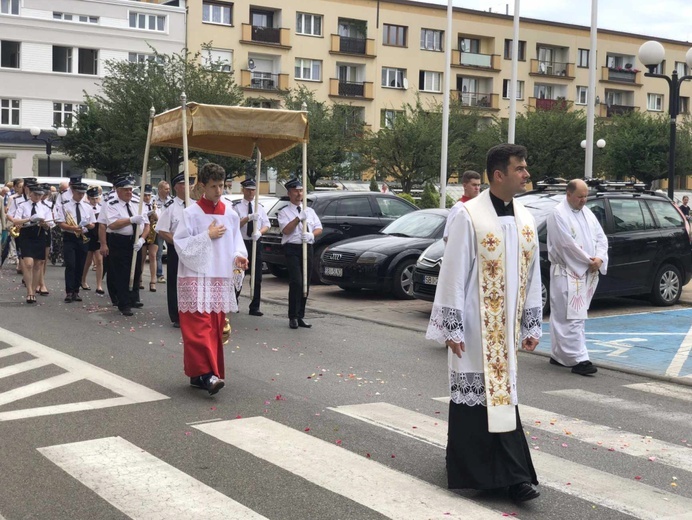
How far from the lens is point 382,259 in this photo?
52.3 feet

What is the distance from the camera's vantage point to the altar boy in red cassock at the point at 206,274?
8.20 metres

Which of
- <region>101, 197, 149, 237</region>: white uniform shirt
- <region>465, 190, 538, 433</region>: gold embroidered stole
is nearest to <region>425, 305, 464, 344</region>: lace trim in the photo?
<region>465, 190, 538, 433</region>: gold embroidered stole

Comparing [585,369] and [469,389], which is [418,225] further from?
[469,389]

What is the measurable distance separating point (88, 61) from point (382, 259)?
4192 centimetres

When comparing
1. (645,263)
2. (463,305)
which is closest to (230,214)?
(463,305)

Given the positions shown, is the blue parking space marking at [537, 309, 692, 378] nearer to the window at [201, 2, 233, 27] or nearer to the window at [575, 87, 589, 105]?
the window at [201, 2, 233, 27]

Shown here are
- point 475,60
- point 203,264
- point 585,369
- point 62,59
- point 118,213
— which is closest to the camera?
point 203,264

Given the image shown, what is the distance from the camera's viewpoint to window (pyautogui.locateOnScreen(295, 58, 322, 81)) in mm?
59906

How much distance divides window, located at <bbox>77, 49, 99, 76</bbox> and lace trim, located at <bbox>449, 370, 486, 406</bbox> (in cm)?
5120

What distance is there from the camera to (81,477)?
5.64m

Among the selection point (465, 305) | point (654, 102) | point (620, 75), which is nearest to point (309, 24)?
point (620, 75)

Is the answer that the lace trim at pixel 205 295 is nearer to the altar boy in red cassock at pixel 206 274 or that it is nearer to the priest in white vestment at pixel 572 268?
the altar boy in red cassock at pixel 206 274

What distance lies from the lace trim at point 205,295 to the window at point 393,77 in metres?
55.4

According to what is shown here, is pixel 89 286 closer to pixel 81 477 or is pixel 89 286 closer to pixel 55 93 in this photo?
pixel 81 477
